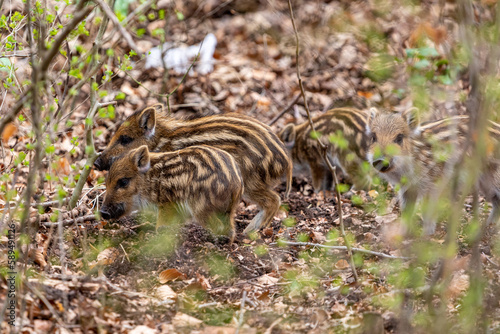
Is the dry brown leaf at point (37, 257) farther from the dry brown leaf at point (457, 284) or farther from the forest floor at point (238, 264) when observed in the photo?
the dry brown leaf at point (457, 284)

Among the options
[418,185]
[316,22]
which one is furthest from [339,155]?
[316,22]

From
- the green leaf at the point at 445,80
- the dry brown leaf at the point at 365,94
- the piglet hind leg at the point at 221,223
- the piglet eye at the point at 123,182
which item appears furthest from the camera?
the dry brown leaf at the point at 365,94

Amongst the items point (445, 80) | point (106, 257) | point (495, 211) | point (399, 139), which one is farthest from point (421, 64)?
point (106, 257)

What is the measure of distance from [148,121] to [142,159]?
1.16 metres

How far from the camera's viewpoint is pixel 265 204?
639 centimetres

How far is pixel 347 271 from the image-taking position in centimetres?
527

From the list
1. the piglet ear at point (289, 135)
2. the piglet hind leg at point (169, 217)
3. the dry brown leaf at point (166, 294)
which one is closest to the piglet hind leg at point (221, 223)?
the piglet hind leg at point (169, 217)

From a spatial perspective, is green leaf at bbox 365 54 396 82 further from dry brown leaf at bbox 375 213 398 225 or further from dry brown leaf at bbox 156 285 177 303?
dry brown leaf at bbox 156 285 177 303

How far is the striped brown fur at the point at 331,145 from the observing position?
7.66 metres

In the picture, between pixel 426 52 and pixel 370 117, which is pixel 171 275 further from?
pixel 426 52

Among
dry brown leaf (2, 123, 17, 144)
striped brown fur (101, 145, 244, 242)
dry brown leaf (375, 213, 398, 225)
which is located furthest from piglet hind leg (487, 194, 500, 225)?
dry brown leaf (2, 123, 17, 144)

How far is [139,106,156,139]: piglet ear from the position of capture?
23.1ft

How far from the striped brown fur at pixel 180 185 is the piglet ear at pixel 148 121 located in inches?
37.5

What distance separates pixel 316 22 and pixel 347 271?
22.8 feet
